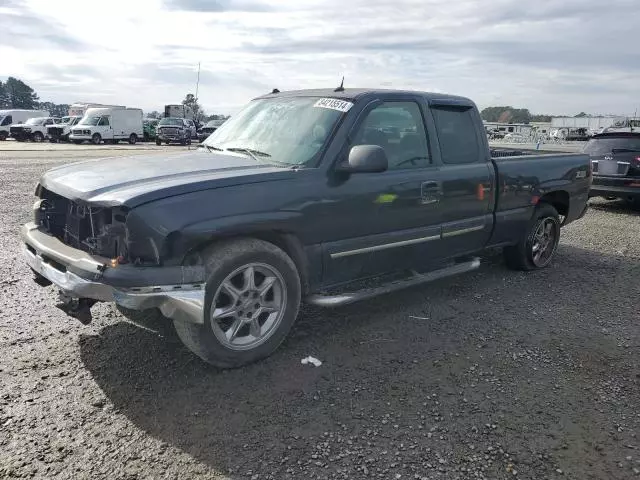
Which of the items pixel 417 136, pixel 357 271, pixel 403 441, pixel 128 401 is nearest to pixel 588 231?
pixel 417 136

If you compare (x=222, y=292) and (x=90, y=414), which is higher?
(x=222, y=292)

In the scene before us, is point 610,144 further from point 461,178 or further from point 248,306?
point 248,306

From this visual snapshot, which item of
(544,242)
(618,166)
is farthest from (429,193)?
(618,166)

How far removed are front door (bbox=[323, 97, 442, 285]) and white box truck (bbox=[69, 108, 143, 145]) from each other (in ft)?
103

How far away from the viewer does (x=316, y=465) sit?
2.62 meters

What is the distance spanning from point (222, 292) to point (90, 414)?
1.03 m

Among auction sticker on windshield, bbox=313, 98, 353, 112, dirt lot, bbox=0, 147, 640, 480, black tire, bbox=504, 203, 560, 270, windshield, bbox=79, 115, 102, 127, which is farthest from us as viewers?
windshield, bbox=79, 115, 102, 127

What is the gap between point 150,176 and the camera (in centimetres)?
356

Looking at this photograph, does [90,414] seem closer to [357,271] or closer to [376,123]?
[357,271]

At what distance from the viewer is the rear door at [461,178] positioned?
4.71 meters

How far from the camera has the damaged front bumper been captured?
310 centimetres

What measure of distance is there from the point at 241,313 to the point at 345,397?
2.91ft

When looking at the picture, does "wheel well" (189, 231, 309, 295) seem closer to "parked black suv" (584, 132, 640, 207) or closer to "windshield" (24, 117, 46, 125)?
"parked black suv" (584, 132, 640, 207)

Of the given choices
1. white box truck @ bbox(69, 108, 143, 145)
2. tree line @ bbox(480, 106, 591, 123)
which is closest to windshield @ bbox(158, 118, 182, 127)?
white box truck @ bbox(69, 108, 143, 145)
